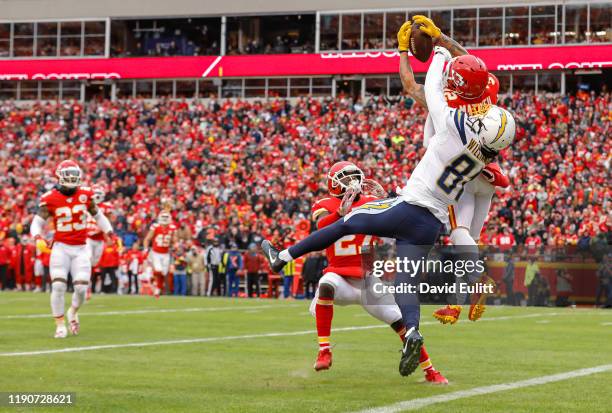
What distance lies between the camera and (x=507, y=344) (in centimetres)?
1184

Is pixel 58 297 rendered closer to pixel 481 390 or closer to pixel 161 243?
pixel 481 390

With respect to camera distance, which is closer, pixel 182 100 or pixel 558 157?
pixel 558 157

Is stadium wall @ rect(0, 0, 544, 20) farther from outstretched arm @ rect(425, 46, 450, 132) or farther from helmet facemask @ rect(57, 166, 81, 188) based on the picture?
outstretched arm @ rect(425, 46, 450, 132)

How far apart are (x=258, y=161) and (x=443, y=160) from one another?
26.3 metres

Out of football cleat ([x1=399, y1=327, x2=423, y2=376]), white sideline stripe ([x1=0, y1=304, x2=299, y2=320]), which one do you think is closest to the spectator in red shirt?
white sideline stripe ([x1=0, y1=304, x2=299, y2=320])

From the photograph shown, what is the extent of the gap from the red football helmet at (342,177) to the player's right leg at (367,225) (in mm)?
1214

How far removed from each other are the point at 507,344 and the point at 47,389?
20.4ft

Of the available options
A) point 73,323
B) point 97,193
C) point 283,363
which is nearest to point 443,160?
point 283,363

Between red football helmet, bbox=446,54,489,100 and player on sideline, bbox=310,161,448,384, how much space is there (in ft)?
4.49

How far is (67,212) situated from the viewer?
13.1 m

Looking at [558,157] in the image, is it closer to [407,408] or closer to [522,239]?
[522,239]

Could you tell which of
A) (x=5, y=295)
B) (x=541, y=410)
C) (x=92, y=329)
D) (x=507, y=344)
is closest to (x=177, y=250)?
(x=5, y=295)

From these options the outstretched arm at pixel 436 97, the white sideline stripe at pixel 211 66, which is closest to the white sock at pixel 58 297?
the outstretched arm at pixel 436 97

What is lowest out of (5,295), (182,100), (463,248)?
(5,295)
